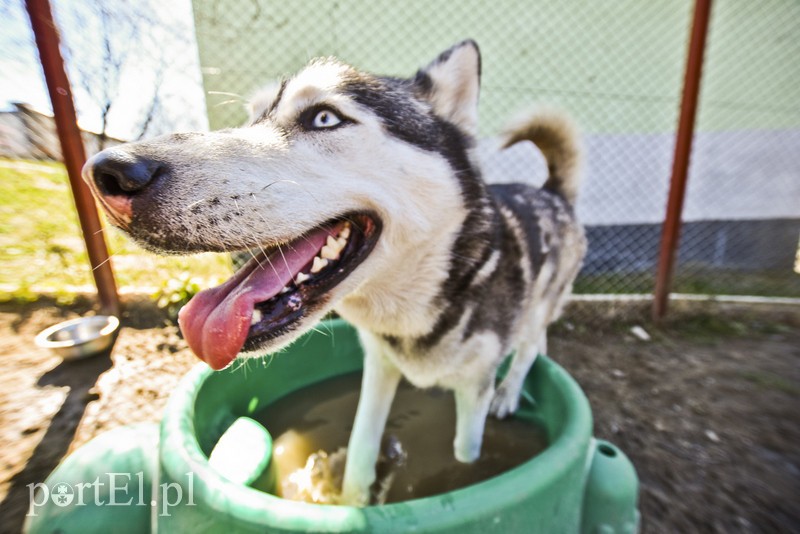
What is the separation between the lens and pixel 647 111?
390 centimetres

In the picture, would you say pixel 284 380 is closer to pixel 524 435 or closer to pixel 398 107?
pixel 524 435

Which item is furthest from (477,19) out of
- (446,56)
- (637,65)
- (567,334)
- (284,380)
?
(284,380)

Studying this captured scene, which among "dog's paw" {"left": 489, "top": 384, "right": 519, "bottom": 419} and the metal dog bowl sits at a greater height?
the metal dog bowl

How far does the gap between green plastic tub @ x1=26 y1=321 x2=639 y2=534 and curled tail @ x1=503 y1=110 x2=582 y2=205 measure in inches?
52.4

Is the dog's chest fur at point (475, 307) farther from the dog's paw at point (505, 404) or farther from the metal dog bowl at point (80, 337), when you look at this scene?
the metal dog bowl at point (80, 337)

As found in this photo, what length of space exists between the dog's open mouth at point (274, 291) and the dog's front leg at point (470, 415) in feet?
2.71

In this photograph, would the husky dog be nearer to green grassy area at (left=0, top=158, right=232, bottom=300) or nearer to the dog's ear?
the dog's ear

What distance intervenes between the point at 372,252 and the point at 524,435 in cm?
142

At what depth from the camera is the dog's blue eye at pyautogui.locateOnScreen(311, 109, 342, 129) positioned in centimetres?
130

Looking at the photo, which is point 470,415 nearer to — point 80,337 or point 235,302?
point 235,302

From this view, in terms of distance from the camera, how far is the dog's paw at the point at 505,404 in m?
2.26

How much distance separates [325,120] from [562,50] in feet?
11.0

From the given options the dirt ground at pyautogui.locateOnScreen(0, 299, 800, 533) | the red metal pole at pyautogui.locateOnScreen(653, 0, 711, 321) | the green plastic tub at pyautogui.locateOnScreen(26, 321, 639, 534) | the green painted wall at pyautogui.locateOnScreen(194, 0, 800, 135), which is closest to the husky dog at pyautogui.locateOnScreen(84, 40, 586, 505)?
the green plastic tub at pyautogui.locateOnScreen(26, 321, 639, 534)

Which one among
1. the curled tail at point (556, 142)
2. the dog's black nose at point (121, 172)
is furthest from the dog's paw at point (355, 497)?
the curled tail at point (556, 142)
